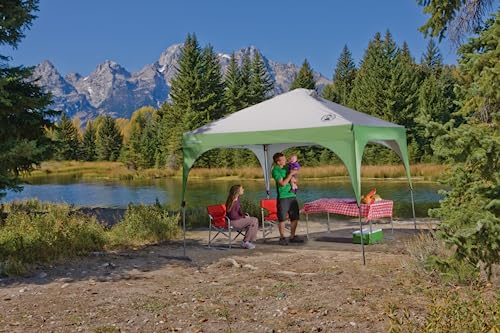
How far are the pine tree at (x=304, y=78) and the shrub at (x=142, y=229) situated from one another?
4060cm

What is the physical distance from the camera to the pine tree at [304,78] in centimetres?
4894

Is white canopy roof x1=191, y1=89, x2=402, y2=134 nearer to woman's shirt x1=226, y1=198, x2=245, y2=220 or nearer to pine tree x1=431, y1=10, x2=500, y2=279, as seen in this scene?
woman's shirt x1=226, y1=198, x2=245, y2=220

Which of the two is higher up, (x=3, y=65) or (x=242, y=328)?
(x=3, y=65)

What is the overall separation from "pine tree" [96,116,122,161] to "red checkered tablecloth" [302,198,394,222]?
54.3 metres

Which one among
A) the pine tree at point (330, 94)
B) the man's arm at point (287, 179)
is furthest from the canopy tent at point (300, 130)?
the pine tree at point (330, 94)

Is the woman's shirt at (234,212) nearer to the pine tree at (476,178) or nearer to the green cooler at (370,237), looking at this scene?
the green cooler at (370,237)

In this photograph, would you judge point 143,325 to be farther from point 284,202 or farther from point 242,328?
point 284,202

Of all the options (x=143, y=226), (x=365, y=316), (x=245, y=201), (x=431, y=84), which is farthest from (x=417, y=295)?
(x=431, y=84)

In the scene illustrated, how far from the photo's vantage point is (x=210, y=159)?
143 feet

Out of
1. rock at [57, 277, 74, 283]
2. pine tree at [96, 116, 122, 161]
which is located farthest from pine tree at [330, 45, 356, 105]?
rock at [57, 277, 74, 283]

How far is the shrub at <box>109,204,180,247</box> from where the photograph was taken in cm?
879

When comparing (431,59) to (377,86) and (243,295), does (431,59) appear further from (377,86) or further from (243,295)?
(243,295)

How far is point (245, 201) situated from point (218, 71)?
37.2m

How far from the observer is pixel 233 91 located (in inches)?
1882
